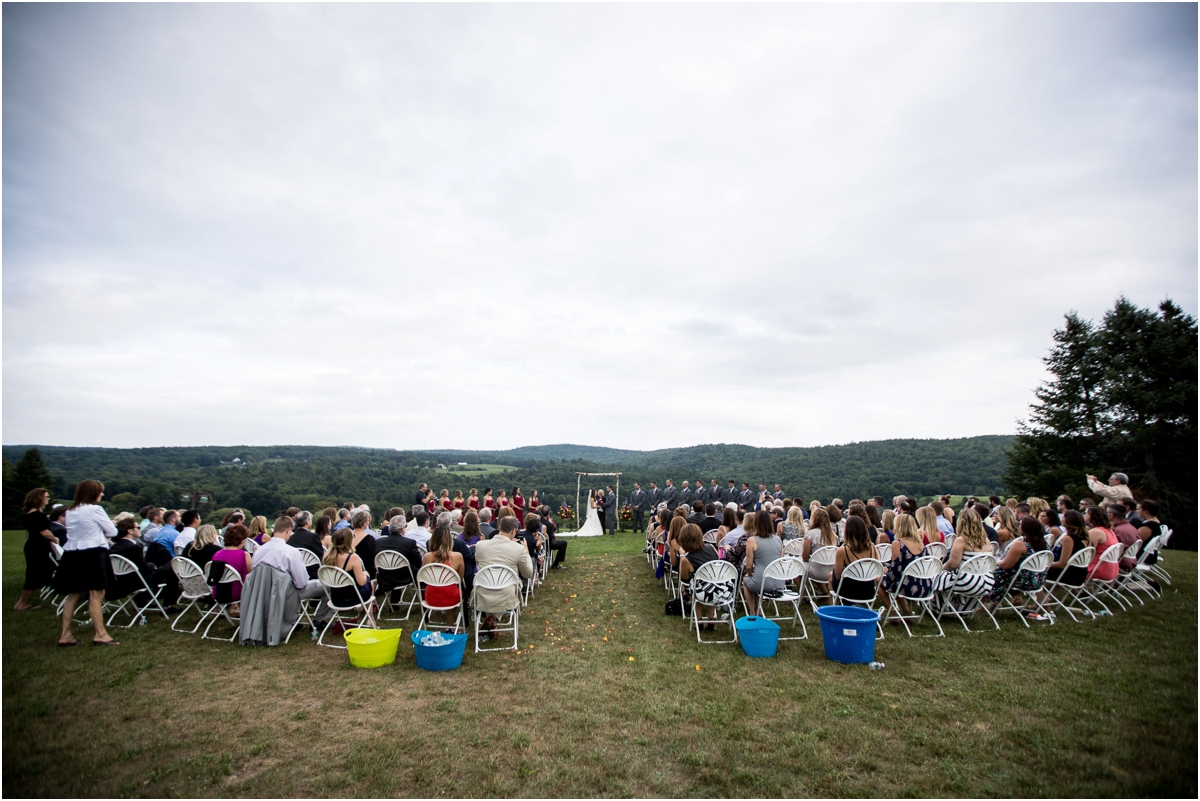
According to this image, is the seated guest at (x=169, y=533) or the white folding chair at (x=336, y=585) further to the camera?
the seated guest at (x=169, y=533)

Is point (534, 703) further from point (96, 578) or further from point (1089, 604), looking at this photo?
point (1089, 604)

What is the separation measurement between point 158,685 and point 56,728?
2.95ft

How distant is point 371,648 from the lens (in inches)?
195

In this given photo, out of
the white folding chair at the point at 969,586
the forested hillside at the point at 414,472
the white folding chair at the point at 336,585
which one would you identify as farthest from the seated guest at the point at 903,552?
the forested hillside at the point at 414,472

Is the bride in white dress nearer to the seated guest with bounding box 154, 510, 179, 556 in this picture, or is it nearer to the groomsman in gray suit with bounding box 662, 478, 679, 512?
the groomsman in gray suit with bounding box 662, 478, 679, 512

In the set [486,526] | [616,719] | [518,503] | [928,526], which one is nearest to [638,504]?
[518,503]

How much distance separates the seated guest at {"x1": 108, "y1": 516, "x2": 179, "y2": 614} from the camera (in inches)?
239

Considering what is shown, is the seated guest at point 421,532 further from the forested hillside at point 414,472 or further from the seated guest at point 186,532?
the forested hillside at point 414,472

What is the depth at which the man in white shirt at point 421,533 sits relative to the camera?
7672mm

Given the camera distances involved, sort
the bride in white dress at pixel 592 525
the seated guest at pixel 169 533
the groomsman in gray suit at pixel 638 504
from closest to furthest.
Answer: the seated guest at pixel 169 533 < the bride in white dress at pixel 592 525 < the groomsman in gray suit at pixel 638 504

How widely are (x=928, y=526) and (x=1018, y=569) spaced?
1.00m

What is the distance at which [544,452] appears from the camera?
8112 centimetres

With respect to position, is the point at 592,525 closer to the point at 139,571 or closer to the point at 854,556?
the point at 854,556

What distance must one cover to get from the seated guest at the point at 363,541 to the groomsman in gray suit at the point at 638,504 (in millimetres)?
13058
